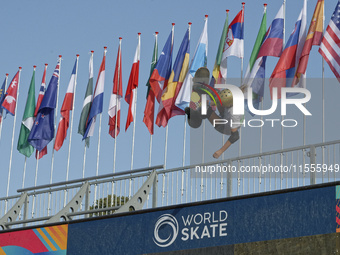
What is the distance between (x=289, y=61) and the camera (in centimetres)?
2227

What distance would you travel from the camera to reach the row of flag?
2209 cm

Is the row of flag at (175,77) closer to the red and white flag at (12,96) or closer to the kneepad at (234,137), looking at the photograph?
the red and white flag at (12,96)

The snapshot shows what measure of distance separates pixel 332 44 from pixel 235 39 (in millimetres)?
3420

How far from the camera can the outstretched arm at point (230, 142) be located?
22625mm

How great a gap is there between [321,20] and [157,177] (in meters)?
5.75

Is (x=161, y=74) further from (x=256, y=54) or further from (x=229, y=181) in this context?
(x=229, y=181)

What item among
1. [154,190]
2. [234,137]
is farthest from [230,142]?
[154,190]

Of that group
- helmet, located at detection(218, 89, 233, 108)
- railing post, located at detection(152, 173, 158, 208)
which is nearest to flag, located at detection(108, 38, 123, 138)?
helmet, located at detection(218, 89, 233, 108)

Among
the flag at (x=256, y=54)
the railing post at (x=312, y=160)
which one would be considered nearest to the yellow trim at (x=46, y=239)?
the flag at (x=256, y=54)

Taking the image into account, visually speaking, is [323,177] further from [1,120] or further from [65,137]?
[1,120]

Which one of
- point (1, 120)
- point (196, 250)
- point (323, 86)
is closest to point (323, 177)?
point (196, 250)

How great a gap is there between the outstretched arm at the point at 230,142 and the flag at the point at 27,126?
309 inches

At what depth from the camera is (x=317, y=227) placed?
17125 millimetres

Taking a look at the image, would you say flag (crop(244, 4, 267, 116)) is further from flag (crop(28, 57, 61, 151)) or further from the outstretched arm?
flag (crop(28, 57, 61, 151))
